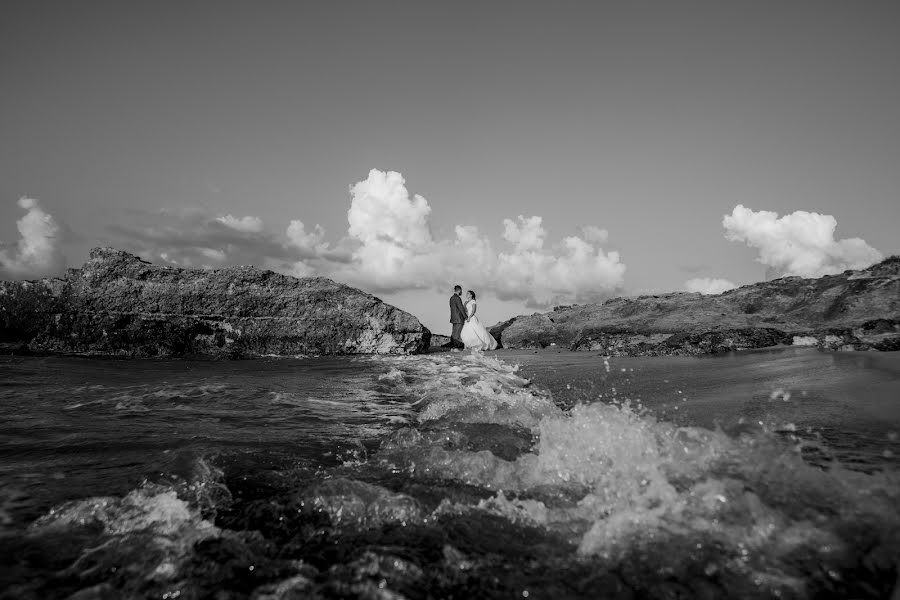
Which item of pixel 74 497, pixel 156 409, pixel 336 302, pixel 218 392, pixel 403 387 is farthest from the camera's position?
pixel 336 302

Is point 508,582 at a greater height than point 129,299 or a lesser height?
lesser

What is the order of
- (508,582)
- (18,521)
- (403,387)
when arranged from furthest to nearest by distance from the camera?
1. (403,387)
2. (18,521)
3. (508,582)

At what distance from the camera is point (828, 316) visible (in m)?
15.9

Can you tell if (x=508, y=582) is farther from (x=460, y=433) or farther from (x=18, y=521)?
(x=18, y=521)

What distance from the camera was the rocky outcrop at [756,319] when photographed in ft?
40.2

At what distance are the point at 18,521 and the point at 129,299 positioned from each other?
1611 cm

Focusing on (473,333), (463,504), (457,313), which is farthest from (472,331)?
(463,504)

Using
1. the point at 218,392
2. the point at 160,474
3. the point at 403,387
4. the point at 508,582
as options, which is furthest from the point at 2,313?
the point at 508,582

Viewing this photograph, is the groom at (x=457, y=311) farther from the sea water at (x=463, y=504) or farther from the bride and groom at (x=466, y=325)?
the sea water at (x=463, y=504)

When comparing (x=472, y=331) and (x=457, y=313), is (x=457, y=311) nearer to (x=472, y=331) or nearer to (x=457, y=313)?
(x=457, y=313)

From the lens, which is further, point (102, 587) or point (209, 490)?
point (209, 490)

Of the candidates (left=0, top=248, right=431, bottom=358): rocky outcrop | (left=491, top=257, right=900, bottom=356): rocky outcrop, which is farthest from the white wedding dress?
(left=491, top=257, right=900, bottom=356): rocky outcrop

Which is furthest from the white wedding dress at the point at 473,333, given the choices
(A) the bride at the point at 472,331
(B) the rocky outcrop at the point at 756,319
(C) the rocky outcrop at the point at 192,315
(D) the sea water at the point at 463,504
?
(D) the sea water at the point at 463,504

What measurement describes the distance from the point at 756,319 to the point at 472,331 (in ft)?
34.9
